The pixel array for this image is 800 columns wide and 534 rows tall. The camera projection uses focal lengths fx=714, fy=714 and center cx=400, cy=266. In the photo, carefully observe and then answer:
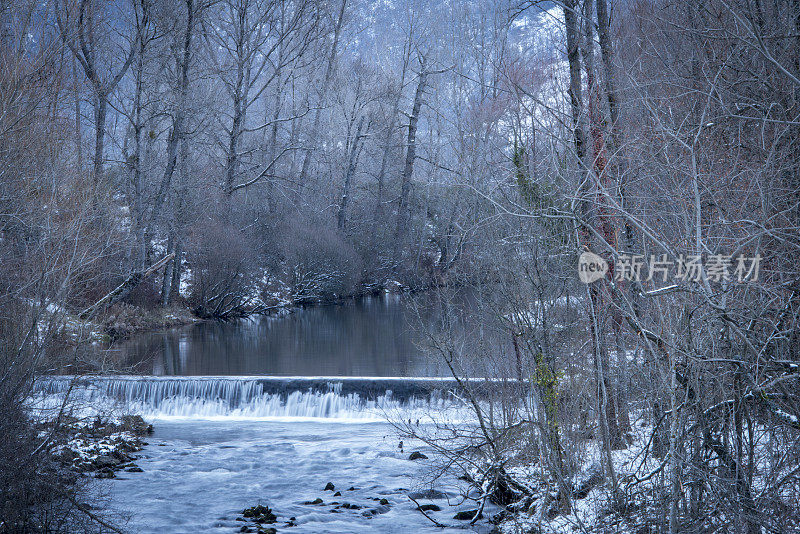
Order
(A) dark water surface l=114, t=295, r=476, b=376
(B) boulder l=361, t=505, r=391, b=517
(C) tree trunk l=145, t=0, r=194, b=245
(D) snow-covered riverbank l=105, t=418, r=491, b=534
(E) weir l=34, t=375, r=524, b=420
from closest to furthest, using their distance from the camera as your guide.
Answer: (D) snow-covered riverbank l=105, t=418, r=491, b=534 → (B) boulder l=361, t=505, r=391, b=517 → (E) weir l=34, t=375, r=524, b=420 → (A) dark water surface l=114, t=295, r=476, b=376 → (C) tree trunk l=145, t=0, r=194, b=245

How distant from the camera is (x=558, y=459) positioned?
671 cm

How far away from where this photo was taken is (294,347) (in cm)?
1794

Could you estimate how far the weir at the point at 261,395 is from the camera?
12.9 meters

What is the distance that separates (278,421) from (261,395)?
2.47 ft

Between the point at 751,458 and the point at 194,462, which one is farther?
the point at 194,462

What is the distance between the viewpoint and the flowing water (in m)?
8.41

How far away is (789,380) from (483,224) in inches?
201

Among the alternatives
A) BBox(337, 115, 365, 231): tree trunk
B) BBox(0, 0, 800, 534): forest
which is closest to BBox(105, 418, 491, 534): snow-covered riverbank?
BBox(0, 0, 800, 534): forest

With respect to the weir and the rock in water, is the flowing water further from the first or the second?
the rock in water

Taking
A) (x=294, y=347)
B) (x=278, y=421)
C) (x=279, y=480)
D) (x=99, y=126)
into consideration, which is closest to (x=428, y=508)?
(x=279, y=480)

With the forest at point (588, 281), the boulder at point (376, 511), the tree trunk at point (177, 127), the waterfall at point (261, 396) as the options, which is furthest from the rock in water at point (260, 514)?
the tree trunk at point (177, 127)

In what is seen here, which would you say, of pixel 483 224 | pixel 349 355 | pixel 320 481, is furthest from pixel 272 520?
pixel 349 355

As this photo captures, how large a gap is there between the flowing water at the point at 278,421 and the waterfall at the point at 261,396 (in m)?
0.02

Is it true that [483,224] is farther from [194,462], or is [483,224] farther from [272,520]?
[194,462]
